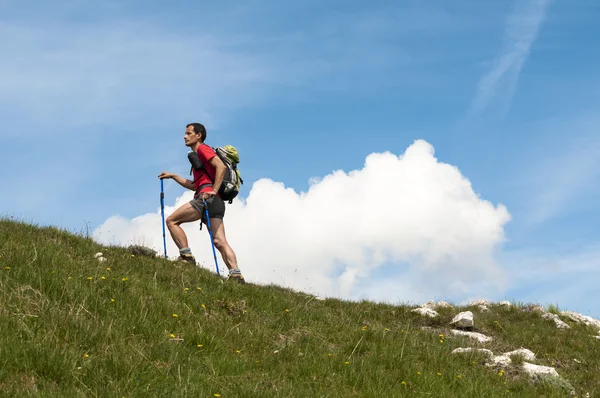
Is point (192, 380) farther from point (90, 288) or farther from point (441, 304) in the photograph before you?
point (441, 304)

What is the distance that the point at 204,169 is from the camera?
12484 millimetres

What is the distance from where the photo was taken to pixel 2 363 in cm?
579

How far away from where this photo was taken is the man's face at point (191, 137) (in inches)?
495

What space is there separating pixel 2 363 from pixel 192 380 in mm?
1752

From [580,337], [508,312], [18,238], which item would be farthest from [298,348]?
[508,312]

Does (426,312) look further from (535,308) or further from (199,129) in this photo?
(199,129)

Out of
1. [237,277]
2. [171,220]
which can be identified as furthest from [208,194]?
[237,277]

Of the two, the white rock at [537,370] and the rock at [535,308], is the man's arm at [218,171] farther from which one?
the rock at [535,308]

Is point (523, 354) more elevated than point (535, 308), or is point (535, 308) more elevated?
point (535, 308)

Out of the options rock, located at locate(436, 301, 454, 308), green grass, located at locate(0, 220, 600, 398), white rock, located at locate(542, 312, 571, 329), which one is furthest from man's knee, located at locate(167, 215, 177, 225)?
white rock, located at locate(542, 312, 571, 329)

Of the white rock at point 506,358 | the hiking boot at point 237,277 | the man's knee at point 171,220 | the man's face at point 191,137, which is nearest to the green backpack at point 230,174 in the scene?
the man's face at point 191,137

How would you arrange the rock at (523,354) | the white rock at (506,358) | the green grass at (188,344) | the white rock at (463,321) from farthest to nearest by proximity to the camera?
the white rock at (463,321) → the rock at (523,354) → the white rock at (506,358) → the green grass at (188,344)

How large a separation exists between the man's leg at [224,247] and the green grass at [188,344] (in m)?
0.95

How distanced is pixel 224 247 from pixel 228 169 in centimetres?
157
